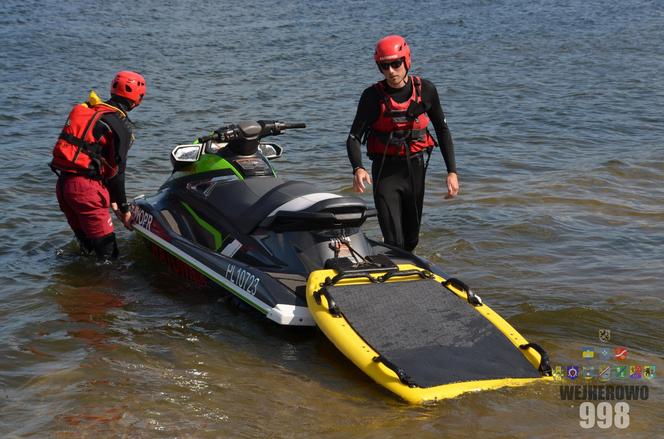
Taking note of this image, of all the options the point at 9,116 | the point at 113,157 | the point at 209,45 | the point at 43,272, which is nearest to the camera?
the point at 113,157

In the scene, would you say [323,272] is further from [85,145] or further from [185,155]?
[85,145]

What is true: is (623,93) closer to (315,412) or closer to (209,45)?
(209,45)

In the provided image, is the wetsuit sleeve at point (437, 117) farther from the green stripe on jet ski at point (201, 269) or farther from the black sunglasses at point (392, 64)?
the green stripe on jet ski at point (201, 269)

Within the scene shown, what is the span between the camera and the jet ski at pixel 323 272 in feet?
17.7

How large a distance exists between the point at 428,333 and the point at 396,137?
1846 millimetres

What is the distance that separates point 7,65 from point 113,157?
11156 millimetres

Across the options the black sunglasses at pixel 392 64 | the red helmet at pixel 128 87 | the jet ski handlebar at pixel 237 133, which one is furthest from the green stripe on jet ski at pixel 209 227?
the black sunglasses at pixel 392 64

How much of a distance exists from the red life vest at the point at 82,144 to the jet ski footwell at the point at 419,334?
7.72ft

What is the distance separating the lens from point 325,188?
10945 millimetres

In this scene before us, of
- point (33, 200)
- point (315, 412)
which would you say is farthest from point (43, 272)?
point (315, 412)

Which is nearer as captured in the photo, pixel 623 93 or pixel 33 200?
pixel 33 200

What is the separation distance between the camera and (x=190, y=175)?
7719 millimetres

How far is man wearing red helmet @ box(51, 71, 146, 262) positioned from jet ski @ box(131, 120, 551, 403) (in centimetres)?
46

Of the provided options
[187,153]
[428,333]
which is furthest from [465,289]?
[187,153]
